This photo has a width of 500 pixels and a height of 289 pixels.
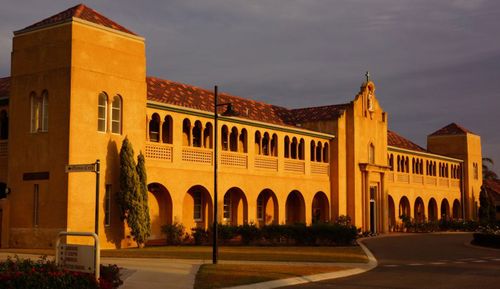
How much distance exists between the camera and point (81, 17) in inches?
1174

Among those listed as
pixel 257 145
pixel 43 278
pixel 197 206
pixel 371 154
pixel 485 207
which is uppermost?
pixel 371 154

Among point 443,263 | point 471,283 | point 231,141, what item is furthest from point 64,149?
point 471,283

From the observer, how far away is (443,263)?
2494cm

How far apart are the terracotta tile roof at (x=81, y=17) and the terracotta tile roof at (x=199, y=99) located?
A: 4.19 meters

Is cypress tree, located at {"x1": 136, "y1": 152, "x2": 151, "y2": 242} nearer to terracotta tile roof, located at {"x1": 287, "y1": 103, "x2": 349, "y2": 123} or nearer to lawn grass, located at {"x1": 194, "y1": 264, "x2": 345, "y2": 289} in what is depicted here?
lawn grass, located at {"x1": 194, "y1": 264, "x2": 345, "y2": 289}

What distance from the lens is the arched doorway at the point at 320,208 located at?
1807 inches

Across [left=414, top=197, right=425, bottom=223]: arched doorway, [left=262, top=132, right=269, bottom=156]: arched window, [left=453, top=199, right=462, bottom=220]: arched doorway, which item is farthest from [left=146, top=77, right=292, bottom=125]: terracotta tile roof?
[left=453, top=199, right=462, bottom=220]: arched doorway

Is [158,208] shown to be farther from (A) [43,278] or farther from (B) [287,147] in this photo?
(A) [43,278]

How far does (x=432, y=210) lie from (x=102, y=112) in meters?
41.1

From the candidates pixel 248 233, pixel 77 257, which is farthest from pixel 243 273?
pixel 248 233

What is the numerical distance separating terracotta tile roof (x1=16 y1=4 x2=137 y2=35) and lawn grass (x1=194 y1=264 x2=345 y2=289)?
1364 cm

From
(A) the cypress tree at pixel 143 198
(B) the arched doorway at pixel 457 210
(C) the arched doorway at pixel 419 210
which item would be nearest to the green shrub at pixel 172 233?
(A) the cypress tree at pixel 143 198

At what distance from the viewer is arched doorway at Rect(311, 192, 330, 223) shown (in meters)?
45.9

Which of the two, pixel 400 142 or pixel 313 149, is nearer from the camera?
pixel 313 149
